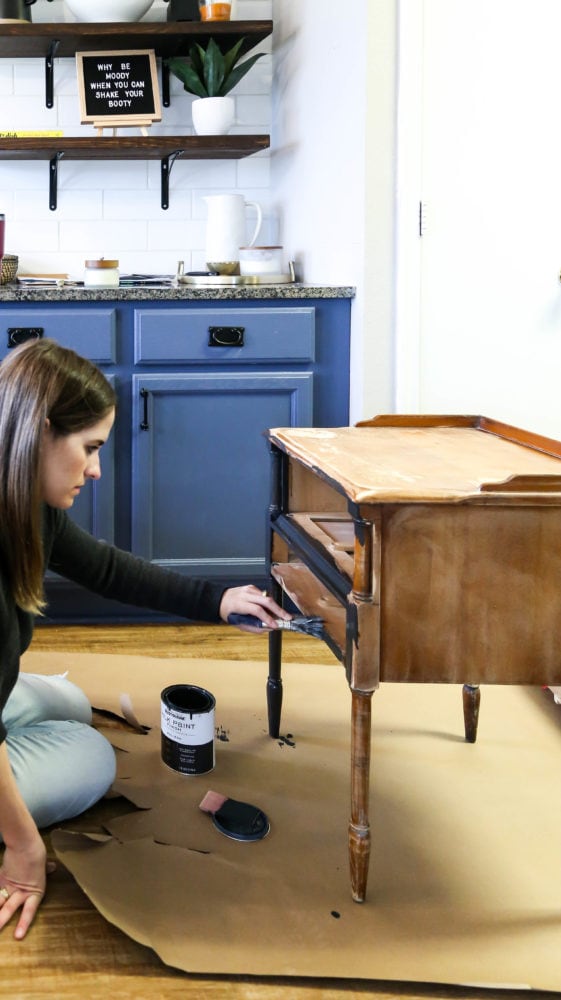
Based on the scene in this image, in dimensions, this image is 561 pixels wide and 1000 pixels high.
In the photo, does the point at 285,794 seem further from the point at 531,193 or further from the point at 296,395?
the point at 531,193

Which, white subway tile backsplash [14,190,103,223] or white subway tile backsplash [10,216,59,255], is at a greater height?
white subway tile backsplash [14,190,103,223]

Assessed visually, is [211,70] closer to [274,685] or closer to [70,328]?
[70,328]

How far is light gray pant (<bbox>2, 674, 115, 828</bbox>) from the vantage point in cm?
185

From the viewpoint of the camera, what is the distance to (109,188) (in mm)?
3857

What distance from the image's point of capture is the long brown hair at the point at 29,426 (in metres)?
1.50

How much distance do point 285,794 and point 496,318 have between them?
1476mm

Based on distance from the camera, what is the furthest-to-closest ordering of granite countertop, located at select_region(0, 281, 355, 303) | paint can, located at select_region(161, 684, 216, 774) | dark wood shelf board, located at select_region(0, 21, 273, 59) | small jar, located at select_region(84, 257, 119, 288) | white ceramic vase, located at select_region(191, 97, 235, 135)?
white ceramic vase, located at select_region(191, 97, 235, 135) < dark wood shelf board, located at select_region(0, 21, 273, 59) < small jar, located at select_region(84, 257, 119, 288) < granite countertop, located at select_region(0, 281, 355, 303) < paint can, located at select_region(161, 684, 216, 774)

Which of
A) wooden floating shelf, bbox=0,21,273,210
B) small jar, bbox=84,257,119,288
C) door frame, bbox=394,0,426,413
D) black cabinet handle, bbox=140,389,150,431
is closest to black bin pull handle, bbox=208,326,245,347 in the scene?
black cabinet handle, bbox=140,389,150,431

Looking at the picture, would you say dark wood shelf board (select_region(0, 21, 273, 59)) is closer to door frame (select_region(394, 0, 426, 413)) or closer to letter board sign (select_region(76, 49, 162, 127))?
letter board sign (select_region(76, 49, 162, 127))

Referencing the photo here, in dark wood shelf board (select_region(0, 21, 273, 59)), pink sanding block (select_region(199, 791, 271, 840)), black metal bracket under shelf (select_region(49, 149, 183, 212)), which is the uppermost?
dark wood shelf board (select_region(0, 21, 273, 59))

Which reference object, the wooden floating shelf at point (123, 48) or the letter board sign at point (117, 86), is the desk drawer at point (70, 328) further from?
the letter board sign at point (117, 86)

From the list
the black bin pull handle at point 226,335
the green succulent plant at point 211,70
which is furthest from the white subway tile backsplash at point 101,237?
the black bin pull handle at point 226,335

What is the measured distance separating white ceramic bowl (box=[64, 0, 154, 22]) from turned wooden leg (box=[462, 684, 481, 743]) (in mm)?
2536

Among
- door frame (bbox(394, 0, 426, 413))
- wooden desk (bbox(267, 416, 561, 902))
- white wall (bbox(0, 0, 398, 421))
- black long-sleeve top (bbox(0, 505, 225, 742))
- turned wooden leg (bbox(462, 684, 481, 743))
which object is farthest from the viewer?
white wall (bbox(0, 0, 398, 421))
